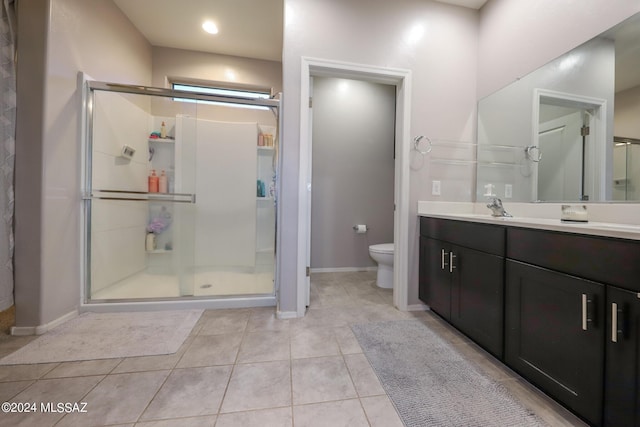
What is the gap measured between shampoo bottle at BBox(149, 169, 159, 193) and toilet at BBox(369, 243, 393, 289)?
2174 millimetres

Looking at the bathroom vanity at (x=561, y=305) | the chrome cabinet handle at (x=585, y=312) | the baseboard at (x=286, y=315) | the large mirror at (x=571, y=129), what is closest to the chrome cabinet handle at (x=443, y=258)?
the bathroom vanity at (x=561, y=305)

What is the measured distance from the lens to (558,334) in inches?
38.8

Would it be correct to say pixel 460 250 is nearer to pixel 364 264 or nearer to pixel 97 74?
pixel 364 264

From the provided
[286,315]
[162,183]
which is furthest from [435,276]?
[162,183]

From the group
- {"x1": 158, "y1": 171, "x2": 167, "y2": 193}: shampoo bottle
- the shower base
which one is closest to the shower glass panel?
the shower base

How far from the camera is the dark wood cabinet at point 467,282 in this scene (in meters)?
1.29

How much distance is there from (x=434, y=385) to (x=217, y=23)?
3.46m

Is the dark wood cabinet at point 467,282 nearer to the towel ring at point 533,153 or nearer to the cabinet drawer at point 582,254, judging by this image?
the cabinet drawer at point 582,254

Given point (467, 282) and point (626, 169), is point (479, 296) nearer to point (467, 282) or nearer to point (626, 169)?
point (467, 282)

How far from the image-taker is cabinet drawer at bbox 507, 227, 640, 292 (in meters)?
0.78

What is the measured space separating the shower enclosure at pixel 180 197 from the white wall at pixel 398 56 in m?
0.34

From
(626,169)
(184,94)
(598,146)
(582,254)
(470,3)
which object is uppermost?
(470,3)

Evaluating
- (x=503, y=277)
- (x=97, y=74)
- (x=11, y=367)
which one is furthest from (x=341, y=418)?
(x=97, y=74)

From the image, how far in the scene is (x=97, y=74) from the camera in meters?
2.04
